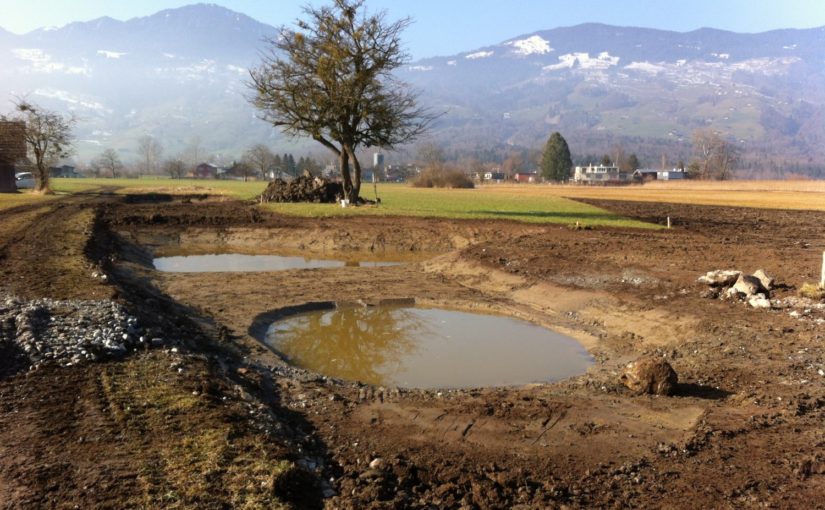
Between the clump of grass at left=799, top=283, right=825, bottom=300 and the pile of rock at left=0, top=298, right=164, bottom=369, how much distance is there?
12988 millimetres

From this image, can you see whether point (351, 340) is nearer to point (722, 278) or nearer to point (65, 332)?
point (65, 332)

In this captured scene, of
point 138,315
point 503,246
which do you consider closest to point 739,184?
point 503,246

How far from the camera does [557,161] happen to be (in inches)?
5182

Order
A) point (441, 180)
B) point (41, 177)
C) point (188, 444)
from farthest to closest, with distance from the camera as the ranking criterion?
point (441, 180)
point (41, 177)
point (188, 444)

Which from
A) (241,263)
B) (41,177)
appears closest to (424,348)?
(241,263)

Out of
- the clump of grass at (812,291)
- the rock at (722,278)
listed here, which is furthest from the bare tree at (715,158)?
the clump of grass at (812,291)

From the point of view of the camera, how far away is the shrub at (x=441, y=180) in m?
96.6

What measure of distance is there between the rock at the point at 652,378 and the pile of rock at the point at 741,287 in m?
5.38

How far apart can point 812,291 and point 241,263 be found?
18893 mm

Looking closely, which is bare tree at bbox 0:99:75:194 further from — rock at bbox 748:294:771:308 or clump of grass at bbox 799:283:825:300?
clump of grass at bbox 799:283:825:300

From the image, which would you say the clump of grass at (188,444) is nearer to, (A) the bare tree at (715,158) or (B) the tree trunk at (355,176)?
(B) the tree trunk at (355,176)

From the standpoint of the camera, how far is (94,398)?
303 inches

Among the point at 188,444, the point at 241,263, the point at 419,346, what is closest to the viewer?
the point at 188,444

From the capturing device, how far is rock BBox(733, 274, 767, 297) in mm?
14016
